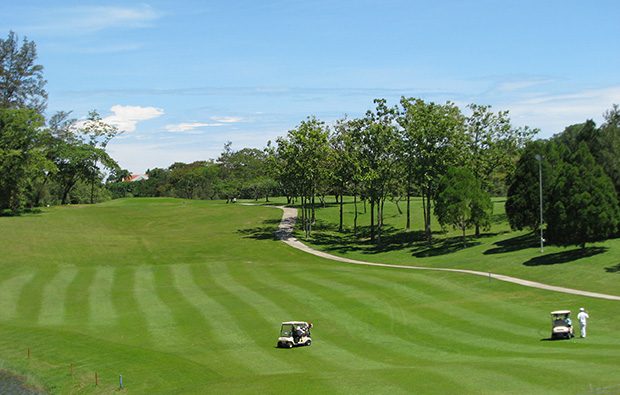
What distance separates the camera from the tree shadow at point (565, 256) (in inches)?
1837

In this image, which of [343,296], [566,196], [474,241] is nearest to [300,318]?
[343,296]

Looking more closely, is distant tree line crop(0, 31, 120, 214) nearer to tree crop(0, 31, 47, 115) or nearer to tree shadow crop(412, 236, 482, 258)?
tree crop(0, 31, 47, 115)

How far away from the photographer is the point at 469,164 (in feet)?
223

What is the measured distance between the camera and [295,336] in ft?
91.5

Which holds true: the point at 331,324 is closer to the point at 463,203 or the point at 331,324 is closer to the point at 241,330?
the point at 241,330

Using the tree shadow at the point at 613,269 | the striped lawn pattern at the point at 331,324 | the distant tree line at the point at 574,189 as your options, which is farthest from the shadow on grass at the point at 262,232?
the tree shadow at the point at 613,269

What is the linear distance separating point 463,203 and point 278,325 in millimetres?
33457

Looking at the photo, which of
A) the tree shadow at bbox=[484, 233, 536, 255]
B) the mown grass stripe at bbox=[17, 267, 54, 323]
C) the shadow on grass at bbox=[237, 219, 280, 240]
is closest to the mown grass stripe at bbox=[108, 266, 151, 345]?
the mown grass stripe at bbox=[17, 267, 54, 323]

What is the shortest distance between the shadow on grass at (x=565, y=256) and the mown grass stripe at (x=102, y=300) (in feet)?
117

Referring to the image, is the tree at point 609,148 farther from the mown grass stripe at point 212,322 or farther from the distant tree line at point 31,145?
the distant tree line at point 31,145

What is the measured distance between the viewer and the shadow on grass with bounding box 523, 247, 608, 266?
46.7 m

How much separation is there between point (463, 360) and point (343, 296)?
1563cm

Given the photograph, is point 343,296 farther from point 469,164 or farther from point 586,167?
point 469,164

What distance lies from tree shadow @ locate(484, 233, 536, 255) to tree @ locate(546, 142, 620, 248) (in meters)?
7.28
